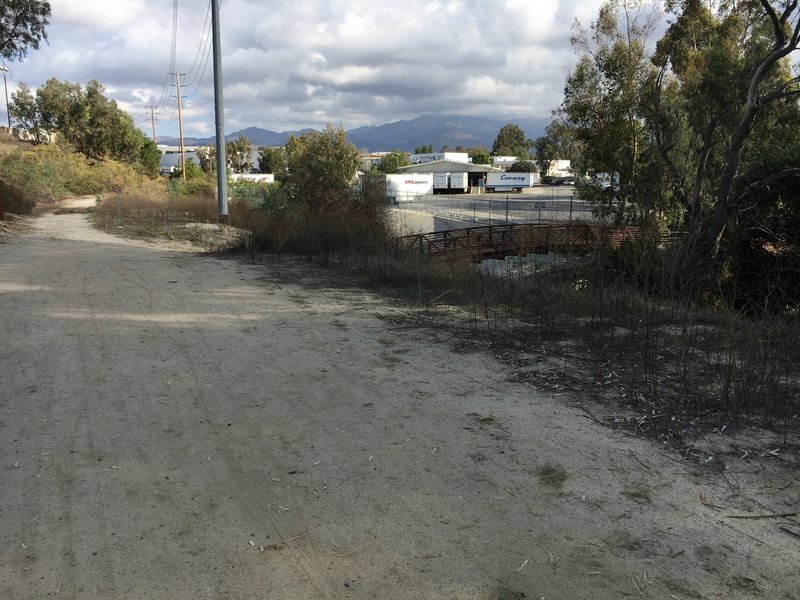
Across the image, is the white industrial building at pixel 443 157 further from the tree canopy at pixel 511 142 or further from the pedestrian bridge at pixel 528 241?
the pedestrian bridge at pixel 528 241

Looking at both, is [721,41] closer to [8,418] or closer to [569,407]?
[569,407]

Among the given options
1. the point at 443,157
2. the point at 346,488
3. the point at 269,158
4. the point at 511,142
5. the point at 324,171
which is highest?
the point at 511,142

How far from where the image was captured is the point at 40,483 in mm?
3639

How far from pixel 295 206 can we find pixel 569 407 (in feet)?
62.2

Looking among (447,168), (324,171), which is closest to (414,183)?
(447,168)

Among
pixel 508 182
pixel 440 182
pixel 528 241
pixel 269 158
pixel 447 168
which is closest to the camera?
pixel 528 241

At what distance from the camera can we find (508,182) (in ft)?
287

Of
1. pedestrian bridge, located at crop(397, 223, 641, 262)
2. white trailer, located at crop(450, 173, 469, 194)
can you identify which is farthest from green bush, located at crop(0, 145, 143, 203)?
white trailer, located at crop(450, 173, 469, 194)

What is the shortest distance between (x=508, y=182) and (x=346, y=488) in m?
87.6

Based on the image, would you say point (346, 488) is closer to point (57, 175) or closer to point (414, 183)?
point (57, 175)

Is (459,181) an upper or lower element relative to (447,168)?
lower

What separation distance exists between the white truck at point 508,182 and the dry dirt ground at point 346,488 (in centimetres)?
8414

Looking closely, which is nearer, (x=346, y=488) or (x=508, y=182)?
(x=346, y=488)

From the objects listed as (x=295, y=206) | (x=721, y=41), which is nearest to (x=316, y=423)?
(x=295, y=206)
